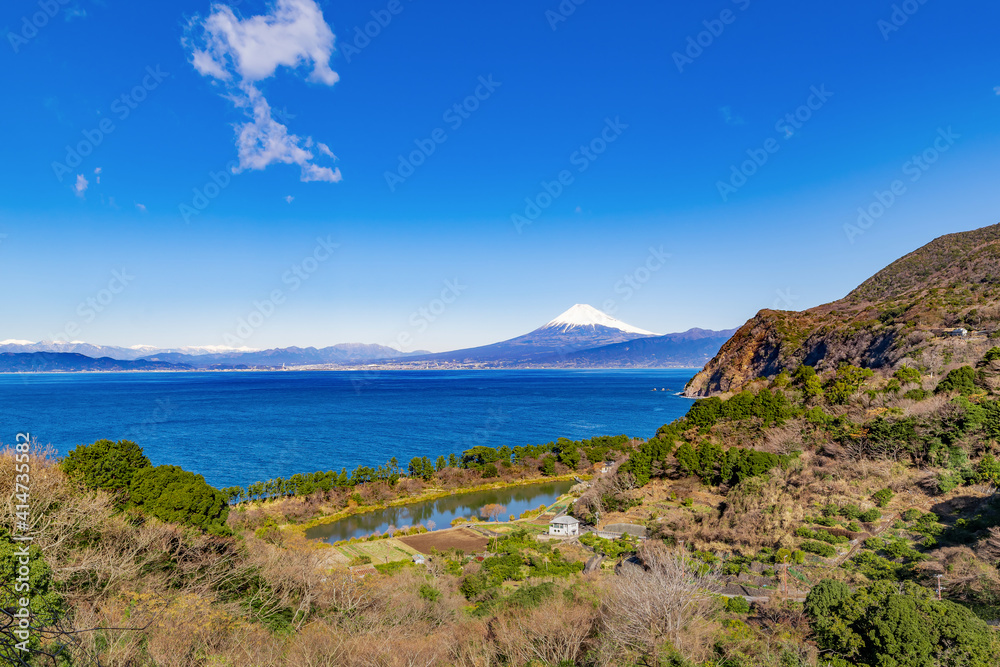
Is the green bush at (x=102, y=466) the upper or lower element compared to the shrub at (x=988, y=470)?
upper

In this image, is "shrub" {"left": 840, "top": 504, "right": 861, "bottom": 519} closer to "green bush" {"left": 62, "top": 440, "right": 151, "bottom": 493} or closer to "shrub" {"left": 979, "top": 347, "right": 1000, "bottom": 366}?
"shrub" {"left": 979, "top": 347, "right": 1000, "bottom": 366}

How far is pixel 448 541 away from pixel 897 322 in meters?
47.1

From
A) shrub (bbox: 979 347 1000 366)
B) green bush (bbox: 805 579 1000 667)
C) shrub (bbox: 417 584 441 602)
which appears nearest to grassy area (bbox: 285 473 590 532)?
shrub (bbox: 417 584 441 602)

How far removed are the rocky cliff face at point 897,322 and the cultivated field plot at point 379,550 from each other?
1464 inches

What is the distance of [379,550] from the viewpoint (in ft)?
83.8

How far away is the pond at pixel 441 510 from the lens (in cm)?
3071

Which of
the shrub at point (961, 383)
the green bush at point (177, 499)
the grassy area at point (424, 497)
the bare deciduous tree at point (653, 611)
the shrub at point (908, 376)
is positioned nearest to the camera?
the bare deciduous tree at point (653, 611)

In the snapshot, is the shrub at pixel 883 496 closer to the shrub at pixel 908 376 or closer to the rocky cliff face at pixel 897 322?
the shrub at pixel 908 376

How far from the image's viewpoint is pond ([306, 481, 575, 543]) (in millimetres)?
30714

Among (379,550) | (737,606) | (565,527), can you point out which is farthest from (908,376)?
(379,550)

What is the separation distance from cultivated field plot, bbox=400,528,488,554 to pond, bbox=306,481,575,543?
207cm

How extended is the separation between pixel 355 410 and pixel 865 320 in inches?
2921

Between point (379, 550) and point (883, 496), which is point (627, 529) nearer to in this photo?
point (883, 496)

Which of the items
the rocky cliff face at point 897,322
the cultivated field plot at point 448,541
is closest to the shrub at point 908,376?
the rocky cliff face at point 897,322
